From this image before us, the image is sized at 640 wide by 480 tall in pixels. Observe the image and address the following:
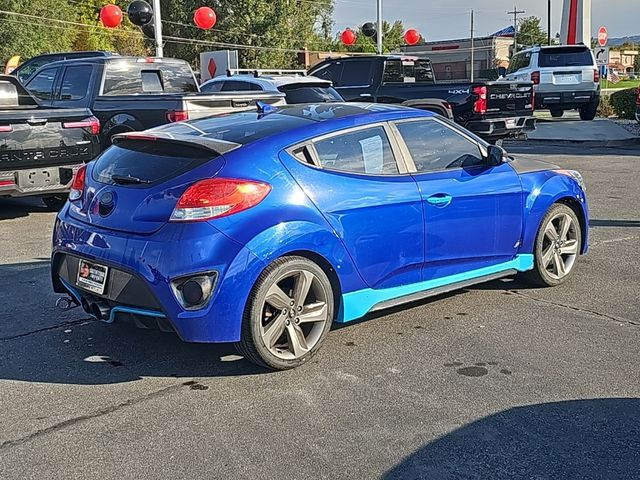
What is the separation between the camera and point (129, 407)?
4.02 meters

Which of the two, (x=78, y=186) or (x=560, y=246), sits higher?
(x=78, y=186)

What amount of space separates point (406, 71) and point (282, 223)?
39.0 ft

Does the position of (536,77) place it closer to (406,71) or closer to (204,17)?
(406,71)

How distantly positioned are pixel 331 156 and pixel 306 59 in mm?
54461

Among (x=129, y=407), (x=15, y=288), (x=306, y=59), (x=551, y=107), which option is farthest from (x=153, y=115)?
(x=306, y=59)

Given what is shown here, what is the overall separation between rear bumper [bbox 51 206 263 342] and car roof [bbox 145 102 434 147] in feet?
2.49

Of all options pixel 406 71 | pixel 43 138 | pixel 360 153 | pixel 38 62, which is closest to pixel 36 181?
pixel 43 138

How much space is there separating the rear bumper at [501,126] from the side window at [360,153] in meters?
8.57

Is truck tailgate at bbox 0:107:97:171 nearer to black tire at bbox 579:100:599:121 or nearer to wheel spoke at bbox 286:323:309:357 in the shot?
wheel spoke at bbox 286:323:309:357

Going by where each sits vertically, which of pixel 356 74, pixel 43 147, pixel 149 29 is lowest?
pixel 43 147

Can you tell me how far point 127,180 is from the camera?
4.59 metres

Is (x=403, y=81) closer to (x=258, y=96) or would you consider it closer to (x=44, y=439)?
(x=258, y=96)

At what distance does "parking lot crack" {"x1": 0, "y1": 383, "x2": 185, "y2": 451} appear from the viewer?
364 cm

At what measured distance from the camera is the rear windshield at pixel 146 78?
11062 millimetres
